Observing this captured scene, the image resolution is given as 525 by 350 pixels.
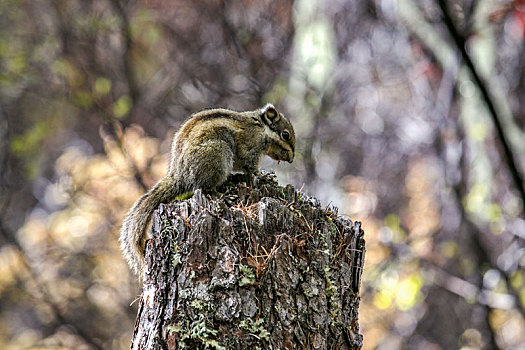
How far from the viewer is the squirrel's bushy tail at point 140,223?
11.9 ft

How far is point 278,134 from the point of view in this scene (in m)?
4.72

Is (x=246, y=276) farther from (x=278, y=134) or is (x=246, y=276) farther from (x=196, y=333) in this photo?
(x=278, y=134)

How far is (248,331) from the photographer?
2.70m

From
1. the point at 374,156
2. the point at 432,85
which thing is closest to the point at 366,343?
the point at 374,156

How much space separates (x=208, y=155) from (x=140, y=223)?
0.66m

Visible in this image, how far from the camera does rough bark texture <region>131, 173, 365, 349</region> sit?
107 inches

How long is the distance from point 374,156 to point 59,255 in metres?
5.90

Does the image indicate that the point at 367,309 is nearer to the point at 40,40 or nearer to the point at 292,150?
the point at 292,150

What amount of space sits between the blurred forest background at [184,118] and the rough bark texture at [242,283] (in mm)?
4198

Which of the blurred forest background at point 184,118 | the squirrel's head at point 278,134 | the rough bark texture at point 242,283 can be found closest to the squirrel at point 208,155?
the squirrel's head at point 278,134

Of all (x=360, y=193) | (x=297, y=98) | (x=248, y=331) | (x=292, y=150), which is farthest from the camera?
(x=360, y=193)

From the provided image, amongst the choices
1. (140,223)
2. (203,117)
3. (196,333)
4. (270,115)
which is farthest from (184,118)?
(196,333)

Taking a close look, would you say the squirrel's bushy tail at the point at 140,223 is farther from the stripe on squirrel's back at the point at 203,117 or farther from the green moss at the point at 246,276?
the green moss at the point at 246,276

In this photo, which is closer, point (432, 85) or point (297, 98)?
point (297, 98)
